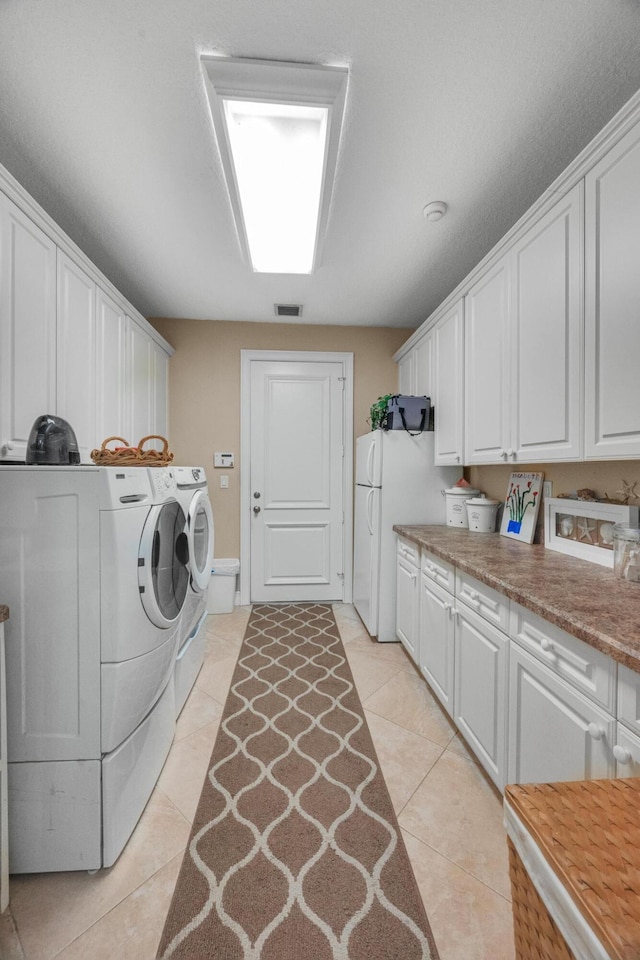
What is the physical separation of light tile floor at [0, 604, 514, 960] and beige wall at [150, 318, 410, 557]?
1.79 metres

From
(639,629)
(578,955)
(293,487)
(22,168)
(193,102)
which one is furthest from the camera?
(293,487)

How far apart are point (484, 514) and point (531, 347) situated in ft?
3.35

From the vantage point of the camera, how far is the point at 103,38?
1.12 metres

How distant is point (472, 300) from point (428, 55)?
1.13 metres

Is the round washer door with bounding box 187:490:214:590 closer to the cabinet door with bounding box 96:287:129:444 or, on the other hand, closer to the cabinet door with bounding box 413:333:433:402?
the cabinet door with bounding box 96:287:129:444

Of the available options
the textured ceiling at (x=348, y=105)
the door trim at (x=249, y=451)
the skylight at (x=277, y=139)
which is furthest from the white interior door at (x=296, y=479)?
the skylight at (x=277, y=139)

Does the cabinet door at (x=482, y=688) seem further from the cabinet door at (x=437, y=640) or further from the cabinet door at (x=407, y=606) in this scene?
the cabinet door at (x=407, y=606)

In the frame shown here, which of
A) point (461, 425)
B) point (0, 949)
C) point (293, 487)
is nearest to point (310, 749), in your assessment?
point (0, 949)

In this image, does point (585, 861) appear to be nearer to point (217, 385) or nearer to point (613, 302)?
point (613, 302)

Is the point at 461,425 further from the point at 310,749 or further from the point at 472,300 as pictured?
the point at 310,749

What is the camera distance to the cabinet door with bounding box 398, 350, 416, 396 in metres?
3.12

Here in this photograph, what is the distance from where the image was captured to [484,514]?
2.30 meters

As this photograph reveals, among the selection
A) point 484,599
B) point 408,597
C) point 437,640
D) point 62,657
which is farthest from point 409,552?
point 62,657

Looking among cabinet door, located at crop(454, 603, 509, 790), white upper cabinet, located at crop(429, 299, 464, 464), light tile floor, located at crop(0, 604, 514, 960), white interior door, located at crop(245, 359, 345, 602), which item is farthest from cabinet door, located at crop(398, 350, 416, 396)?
light tile floor, located at crop(0, 604, 514, 960)
